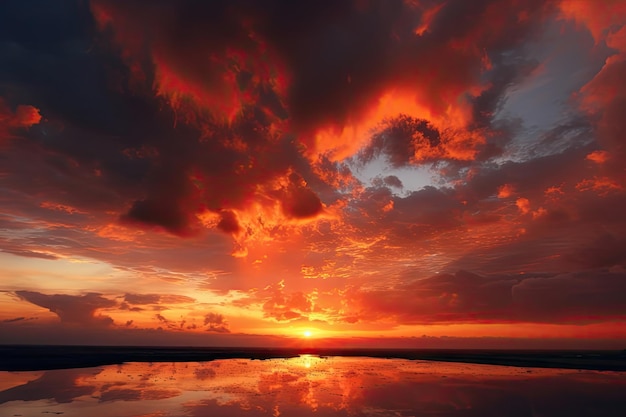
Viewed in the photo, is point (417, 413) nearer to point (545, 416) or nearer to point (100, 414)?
point (545, 416)

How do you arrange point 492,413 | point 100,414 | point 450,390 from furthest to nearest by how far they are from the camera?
1. point 450,390
2. point 492,413
3. point 100,414

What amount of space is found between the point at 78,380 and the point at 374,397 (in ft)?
117

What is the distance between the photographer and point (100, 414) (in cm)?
2448

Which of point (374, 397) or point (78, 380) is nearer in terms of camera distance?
point (374, 397)

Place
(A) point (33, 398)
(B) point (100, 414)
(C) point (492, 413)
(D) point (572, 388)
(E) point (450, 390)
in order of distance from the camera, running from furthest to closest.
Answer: (D) point (572, 388) → (E) point (450, 390) → (A) point (33, 398) → (C) point (492, 413) → (B) point (100, 414)

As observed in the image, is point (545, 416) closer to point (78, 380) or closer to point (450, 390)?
point (450, 390)

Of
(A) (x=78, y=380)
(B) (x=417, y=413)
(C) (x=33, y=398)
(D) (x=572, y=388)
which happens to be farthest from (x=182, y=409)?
(D) (x=572, y=388)

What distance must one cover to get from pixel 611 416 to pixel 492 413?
27.7ft

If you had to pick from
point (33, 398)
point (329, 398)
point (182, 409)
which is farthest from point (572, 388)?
point (33, 398)

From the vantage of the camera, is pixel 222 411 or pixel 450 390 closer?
pixel 222 411

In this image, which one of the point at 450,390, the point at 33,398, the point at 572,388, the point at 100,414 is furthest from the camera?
the point at 572,388

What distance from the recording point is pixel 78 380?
140 feet

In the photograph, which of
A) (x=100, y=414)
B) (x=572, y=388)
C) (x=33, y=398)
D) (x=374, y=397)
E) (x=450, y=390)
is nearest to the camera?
(x=100, y=414)

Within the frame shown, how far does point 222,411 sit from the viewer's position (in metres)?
25.4
